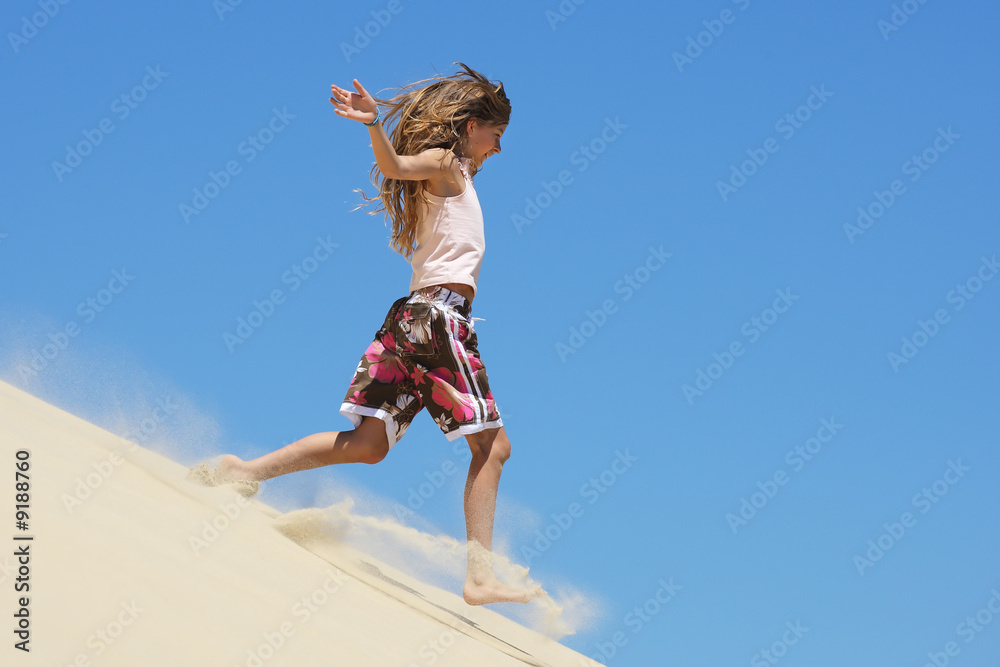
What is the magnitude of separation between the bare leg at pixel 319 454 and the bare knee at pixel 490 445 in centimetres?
37

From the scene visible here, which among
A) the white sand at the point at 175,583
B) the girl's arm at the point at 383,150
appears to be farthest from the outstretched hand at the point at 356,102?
the white sand at the point at 175,583

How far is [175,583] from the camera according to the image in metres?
2.33

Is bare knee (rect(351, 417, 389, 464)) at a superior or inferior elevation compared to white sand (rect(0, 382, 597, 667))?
superior

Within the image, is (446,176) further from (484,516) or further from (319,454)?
(484,516)

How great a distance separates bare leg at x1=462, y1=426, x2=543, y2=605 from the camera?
3.45 m

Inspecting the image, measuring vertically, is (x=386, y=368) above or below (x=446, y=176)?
below

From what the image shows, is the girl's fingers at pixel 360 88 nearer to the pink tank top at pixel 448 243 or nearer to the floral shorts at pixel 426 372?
the pink tank top at pixel 448 243

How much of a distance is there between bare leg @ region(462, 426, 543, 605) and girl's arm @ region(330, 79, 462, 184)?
1032 mm

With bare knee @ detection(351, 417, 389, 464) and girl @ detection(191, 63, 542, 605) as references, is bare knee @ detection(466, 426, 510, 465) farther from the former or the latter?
bare knee @ detection(351, 417, 389, 464)

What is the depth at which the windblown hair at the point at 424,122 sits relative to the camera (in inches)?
150

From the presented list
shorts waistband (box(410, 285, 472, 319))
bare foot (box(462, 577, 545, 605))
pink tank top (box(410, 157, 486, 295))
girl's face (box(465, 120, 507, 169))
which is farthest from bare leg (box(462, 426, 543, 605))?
girl's face (box(465, 120, 507, 169))

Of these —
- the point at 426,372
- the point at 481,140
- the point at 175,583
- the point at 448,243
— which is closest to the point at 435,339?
the point at 426,372

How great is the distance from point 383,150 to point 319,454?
1234 mm

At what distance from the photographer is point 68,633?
2002 mm
